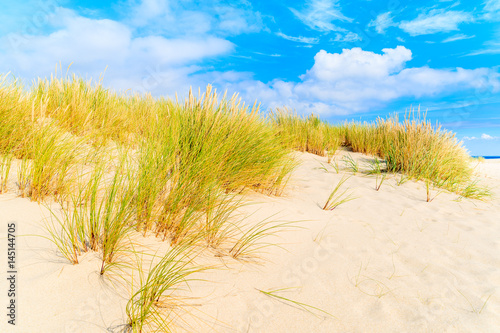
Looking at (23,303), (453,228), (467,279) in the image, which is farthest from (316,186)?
(23,303)

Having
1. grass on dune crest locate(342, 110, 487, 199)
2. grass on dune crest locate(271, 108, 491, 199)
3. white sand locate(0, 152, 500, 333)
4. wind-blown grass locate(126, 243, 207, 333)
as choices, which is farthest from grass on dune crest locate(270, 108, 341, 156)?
wind-blown grass locate(126, 243, 207, 333)

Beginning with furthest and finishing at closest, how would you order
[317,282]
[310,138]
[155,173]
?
[310,138], [155,173], [317,282]

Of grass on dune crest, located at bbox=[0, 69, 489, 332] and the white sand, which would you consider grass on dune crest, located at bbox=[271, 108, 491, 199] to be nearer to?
grass on dune crest, located at bbox=[0, 69, 489, 332]

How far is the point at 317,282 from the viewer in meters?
1.89

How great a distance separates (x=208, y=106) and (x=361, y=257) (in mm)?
2414

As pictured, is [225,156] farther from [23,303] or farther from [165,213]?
[23,303]

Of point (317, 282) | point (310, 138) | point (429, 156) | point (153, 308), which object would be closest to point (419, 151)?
point (429, 156)

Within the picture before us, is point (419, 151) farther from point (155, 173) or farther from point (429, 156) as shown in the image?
point (155, 173)

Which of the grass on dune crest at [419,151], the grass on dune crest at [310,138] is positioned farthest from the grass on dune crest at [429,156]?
the grass on dune crest at [310,138]

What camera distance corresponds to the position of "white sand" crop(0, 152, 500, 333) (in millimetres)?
1412

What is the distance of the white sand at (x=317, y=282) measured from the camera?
1412 mm

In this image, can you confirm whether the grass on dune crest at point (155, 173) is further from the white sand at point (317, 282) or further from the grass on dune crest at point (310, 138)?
the grass on dune crest at point (310, 138)

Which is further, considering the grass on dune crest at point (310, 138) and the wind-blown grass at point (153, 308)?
the grass on dune crest at point (310, 138)

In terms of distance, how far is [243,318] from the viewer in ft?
5.04
